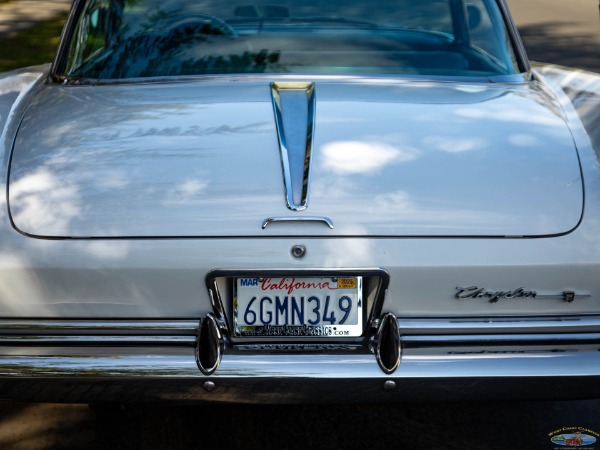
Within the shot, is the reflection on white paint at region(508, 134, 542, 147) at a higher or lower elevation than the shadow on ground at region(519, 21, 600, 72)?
higher

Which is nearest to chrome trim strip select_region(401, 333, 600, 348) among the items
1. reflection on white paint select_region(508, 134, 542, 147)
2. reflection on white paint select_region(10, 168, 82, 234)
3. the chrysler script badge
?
the chrysler script badge

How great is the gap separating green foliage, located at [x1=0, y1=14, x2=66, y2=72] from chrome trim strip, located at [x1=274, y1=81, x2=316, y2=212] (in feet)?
23.3

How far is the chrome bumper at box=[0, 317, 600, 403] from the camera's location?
304 centimetres

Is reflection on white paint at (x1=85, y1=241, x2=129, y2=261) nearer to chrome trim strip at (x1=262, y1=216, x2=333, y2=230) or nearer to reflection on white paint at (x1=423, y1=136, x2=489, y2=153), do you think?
chrome trim strip at (x1=262, y1=216, x2=333, y2=230)

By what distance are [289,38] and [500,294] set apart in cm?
153

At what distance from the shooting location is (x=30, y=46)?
12.1m

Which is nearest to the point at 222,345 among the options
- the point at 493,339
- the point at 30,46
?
the point at 493,339

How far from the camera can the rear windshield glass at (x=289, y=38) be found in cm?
401

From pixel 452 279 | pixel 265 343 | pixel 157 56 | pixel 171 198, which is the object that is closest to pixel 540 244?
pixel 452 279

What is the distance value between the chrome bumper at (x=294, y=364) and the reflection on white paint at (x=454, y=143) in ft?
1.81

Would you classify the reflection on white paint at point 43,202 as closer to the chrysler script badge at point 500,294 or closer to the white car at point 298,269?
the white car at point 298,269

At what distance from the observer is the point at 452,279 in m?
3.05

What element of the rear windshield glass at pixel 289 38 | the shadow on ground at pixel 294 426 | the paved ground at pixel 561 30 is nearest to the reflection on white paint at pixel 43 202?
the rear windshield glass at pixel 289 38

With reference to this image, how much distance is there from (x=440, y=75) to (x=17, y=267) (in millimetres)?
1751
